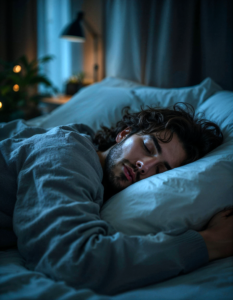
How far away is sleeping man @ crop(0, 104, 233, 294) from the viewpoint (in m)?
0.58

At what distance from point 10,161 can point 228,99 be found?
Result: 990 mm

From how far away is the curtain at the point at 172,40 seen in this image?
5.12 ft

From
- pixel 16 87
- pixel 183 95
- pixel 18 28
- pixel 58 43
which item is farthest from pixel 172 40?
pixel 18 28

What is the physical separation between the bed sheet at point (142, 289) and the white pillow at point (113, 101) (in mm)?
948

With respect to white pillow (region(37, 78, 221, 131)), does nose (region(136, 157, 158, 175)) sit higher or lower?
lower

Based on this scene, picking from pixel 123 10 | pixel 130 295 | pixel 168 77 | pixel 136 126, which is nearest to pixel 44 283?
pixel 130 295

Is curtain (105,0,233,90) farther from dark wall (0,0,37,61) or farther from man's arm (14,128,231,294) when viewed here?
dark wall (0,0,37,61)

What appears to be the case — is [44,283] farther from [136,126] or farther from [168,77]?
[168,77]

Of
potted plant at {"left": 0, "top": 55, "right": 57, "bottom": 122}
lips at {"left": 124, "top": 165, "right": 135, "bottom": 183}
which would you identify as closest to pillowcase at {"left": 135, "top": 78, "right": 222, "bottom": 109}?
lips at {"left": 124, "top": 165, "right": 135, "bottom": 183}

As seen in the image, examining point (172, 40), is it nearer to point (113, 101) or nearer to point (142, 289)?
point (113, 101)

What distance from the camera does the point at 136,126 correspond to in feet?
3.71

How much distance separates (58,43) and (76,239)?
10.4 ft

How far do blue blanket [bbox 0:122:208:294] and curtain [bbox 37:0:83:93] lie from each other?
8.01ft

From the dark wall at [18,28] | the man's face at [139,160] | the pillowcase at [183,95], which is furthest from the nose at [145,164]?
the dark wall at [18,28]
